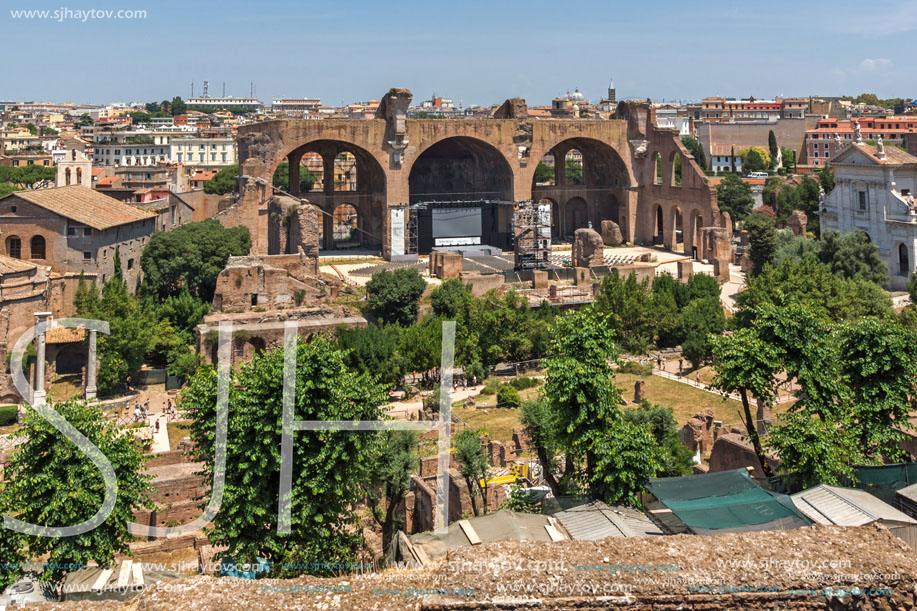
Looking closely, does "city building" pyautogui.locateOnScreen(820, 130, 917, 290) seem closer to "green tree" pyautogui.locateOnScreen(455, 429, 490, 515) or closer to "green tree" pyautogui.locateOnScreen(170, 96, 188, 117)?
"green tree" pyautogui.locateOnScreen(455, 429, 490, 515)

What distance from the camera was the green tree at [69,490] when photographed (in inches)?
606

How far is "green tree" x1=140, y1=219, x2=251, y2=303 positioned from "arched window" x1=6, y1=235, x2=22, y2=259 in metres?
5.46

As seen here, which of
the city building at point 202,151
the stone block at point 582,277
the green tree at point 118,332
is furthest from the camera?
the city building at point 202,151

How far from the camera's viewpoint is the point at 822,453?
16297 mm

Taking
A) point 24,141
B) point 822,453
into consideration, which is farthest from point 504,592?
point 24,141

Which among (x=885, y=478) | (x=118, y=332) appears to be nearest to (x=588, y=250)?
(x=118, y=332)

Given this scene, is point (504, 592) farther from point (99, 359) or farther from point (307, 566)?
point (99, 359)

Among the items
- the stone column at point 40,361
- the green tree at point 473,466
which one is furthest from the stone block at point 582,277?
the green tree at point 473,466

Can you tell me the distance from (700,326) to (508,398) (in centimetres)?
917

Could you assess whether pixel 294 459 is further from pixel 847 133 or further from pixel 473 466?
pixel 847 133

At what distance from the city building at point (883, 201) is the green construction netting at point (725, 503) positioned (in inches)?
1313

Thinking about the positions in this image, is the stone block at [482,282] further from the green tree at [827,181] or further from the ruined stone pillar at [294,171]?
the green tree at [827,181]

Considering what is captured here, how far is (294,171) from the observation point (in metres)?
58.2

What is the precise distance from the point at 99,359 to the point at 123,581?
850 inches
